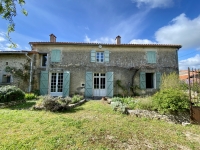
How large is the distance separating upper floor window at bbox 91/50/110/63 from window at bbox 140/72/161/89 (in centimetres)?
347

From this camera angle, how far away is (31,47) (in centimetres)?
1088

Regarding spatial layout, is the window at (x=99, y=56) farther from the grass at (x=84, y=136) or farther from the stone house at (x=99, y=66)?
the grass at (x=84, y=136)

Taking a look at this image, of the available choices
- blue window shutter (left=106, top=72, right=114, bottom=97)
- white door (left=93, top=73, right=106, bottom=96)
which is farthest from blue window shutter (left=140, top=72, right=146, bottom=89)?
white door (left=93, top=73, right=106, bottom=96)

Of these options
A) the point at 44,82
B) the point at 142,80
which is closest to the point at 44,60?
the point at 44,82

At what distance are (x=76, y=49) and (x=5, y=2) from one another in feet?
25.6

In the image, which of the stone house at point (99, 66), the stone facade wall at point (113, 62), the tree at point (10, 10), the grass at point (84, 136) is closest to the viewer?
the grass at point (84, 136)

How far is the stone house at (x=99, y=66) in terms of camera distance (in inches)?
401

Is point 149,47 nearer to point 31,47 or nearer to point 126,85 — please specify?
point 126,85

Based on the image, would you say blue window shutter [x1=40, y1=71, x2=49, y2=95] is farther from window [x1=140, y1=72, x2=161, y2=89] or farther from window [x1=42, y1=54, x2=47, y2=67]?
window [x1=140, y1=72, x2=161, y2=89]

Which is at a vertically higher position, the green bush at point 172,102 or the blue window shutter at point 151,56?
the blue window shutter at point 151,56

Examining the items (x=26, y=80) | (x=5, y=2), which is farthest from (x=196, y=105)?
(x=26, y=80)

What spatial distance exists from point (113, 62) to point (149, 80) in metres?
4.01

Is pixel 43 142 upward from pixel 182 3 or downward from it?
downward

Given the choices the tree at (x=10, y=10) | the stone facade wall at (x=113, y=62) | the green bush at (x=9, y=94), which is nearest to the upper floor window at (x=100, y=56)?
the stone facade wall at (x=113, y=62)
